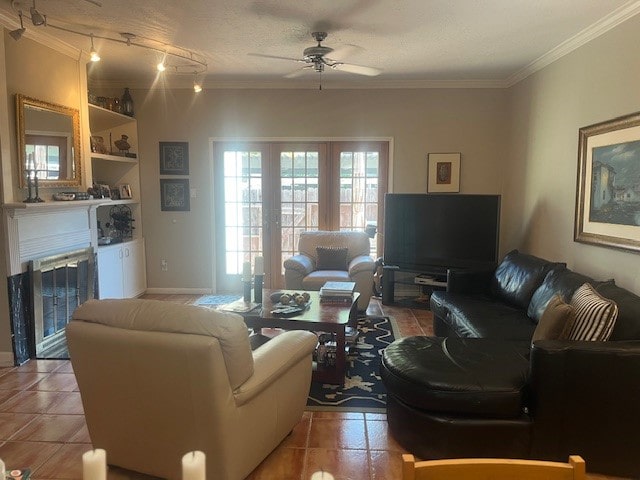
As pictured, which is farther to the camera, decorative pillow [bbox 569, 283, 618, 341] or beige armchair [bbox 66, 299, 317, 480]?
decorative pillow [bbox 569, 283, 618, 341]

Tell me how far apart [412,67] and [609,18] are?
6.53ft

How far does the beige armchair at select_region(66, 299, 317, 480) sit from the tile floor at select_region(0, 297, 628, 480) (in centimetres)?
27

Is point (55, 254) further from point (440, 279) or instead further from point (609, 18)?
point (609, 18)

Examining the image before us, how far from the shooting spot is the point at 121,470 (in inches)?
87.9

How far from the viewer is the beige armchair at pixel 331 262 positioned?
4.92 metres

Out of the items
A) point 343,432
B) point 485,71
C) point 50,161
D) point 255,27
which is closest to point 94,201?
point 50,161

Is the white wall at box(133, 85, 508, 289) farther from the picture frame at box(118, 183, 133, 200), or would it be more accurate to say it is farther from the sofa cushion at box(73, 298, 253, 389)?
the sofa cushion at box(73, 298, 253, 389)

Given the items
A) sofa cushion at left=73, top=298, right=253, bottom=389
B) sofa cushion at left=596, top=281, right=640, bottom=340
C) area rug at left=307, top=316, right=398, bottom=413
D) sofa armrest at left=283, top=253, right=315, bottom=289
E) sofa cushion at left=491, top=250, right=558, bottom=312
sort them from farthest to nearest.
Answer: sofa armrest at left=283, top=253, right=315, bottom=289, sofa cushion at left=491, top=250, right=558, bottom=312, area rug at left=307, top=316, right=398, bottom=413, sofa cushion at left=596, top=281, right=640, bottom=340, sofa cushion at left=73, top=298, right=253, bottom=389

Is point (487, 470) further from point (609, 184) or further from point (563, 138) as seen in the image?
point (563, 138)

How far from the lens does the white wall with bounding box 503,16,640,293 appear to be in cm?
331

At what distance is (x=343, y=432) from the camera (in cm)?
265

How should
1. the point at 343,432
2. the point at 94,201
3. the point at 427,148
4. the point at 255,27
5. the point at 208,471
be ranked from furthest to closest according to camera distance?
1. the point at 427,148
2. the point at 94,201
3. the point at 255,27
4. the point at 343,432
5. the point at 208,471

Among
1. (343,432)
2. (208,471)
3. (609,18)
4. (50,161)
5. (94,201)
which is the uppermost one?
(609,18)

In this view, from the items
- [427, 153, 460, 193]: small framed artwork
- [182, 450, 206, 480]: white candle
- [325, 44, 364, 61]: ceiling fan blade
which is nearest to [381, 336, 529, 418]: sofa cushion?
[182, 450, 206, 480]: white candle
